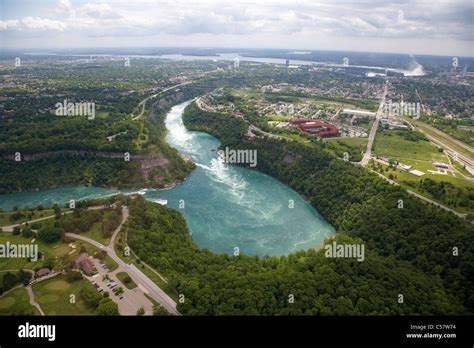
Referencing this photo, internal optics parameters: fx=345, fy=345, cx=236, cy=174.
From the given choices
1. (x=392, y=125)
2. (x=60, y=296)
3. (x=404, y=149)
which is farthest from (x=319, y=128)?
(x=60, y=296)

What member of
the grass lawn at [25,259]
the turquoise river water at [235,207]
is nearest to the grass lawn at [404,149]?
the turquoise river water at [235,207]

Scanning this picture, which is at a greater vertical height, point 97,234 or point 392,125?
point 392,125

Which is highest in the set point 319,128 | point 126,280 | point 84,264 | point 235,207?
point 319,128

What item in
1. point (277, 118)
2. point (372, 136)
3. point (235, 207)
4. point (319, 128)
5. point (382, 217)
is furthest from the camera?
point (277, 118)

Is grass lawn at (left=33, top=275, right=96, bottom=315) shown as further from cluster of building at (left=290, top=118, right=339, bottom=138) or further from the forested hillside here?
cluster of building at (left=290, top=118, right=339, bottom=138)

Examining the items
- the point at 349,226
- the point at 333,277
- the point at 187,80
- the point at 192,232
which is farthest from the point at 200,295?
the point at 187,80

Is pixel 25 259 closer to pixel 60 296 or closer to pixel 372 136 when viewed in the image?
pixel 60 296

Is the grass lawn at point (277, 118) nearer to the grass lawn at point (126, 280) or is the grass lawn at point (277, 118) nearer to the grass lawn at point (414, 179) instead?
the grass lawn at point (414, 179)
